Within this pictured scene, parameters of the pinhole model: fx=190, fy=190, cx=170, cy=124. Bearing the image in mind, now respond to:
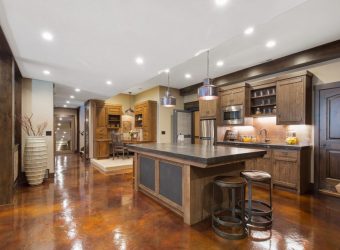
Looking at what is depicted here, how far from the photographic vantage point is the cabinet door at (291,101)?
399 cm

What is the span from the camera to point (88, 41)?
289cm

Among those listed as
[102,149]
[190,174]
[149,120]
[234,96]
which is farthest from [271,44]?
[102,149]

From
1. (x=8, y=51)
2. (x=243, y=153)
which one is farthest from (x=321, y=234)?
(x=8, y=51)

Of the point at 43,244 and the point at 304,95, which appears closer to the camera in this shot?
the point at 43,244

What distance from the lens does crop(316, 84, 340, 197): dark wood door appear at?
147 inches

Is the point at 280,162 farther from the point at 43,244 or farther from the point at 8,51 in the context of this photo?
the point at 8,51

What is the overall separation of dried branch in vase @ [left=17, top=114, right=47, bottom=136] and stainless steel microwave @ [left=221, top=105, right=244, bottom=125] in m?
4.99

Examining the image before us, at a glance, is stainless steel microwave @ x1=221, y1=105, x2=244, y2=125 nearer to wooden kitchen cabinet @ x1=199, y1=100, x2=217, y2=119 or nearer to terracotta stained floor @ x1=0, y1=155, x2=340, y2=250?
wooden kitchen cabinet @ x1=199, y1=100, x2=217, y2=119

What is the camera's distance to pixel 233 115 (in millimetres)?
5371

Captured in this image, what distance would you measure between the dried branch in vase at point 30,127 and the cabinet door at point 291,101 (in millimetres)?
5916

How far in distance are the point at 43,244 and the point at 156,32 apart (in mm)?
2969

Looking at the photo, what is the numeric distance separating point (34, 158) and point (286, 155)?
5599 millimetres

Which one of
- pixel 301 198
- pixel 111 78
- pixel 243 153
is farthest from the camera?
pixel 111 78

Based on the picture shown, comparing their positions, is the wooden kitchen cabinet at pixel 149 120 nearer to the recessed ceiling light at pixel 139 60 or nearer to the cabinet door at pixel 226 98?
the cabinet door at pixel 226 98
